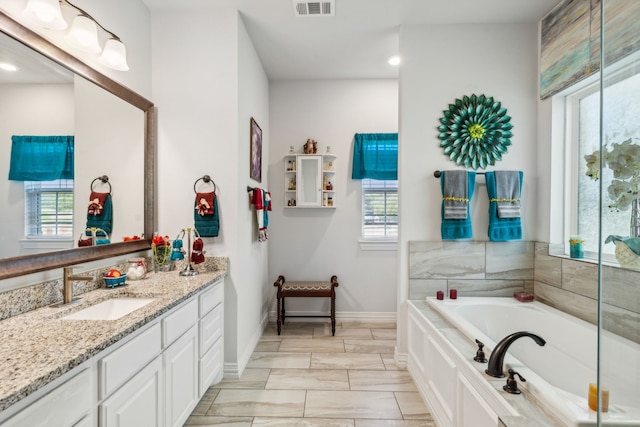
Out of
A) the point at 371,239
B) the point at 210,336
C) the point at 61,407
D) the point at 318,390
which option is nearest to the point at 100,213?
the point at 210,336

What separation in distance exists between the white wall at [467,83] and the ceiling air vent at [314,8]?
A: 0.67 m

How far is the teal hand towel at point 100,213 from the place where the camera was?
1832 mm

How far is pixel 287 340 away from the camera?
3.16 metres

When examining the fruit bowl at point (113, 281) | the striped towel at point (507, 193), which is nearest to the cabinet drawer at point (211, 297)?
the fruit bowl at point (113, 281)

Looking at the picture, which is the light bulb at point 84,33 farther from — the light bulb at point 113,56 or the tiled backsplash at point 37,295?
the tiled backsplash at point 37,295

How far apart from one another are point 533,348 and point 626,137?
5.68ft

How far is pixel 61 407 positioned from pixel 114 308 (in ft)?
2.68

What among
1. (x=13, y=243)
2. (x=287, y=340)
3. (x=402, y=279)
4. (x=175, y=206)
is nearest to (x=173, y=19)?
(x=175, y=206)

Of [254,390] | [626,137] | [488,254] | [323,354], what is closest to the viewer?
[626,137]

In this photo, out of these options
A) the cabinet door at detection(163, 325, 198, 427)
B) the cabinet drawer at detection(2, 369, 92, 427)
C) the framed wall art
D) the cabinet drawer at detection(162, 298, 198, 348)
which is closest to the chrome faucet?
the cabinet drawer at detection(162, 298, 198, 348)

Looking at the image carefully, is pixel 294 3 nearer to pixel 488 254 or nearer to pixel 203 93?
pixel 203 93

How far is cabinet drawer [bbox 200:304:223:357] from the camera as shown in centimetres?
202

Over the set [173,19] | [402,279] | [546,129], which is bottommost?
[402,279]

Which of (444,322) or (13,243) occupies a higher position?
(13,243)
